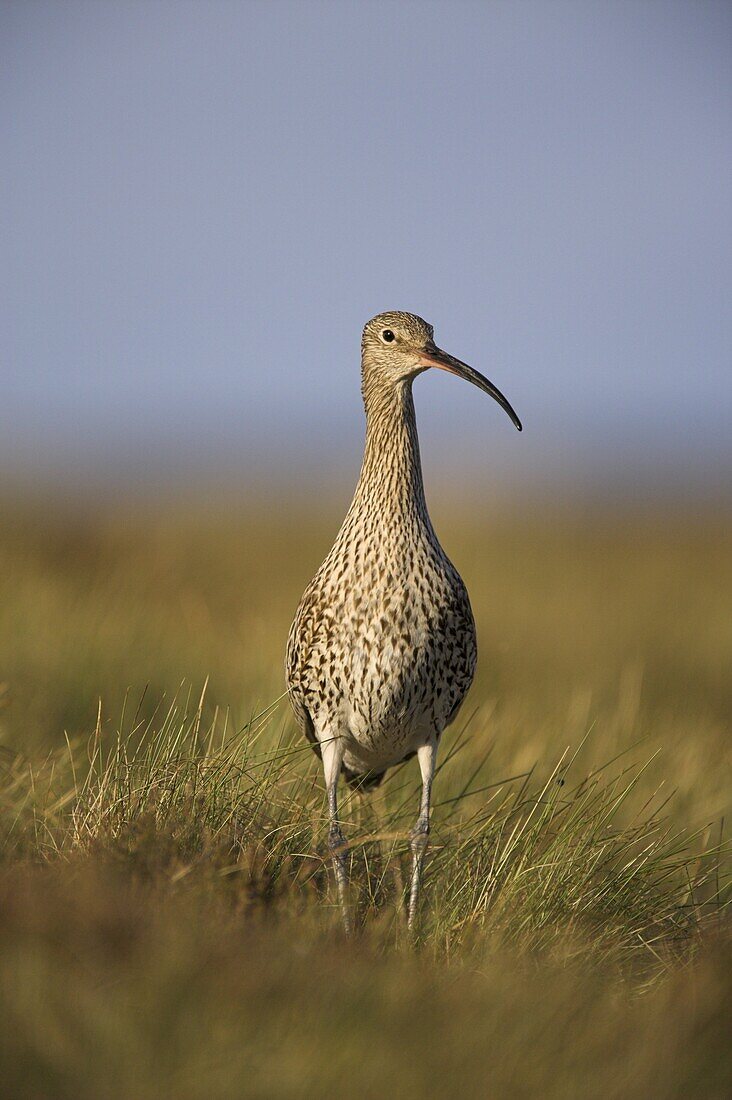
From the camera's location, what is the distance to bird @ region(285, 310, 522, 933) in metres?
5.22

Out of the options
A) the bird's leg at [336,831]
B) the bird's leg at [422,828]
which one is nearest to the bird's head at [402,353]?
the bird's leg at [422,828]

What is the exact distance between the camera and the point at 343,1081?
3053mm

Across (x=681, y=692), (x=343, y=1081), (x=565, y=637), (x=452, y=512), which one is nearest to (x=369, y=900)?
(x=343, y=1081)

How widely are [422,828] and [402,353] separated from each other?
214 cm

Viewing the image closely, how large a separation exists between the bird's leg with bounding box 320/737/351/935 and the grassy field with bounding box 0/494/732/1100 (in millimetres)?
75

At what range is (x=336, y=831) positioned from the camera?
482 cm

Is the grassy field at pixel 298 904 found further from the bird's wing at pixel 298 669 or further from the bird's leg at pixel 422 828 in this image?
the bird's wing at pixel 298 669

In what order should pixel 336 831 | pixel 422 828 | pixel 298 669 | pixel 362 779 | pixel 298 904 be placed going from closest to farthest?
pixel 298 904 → pixel 336 831 → pixel 422 828 → pixel 298 669 → pixel 362 779

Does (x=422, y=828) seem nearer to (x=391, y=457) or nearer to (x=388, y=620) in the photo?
(x=388, y=620)

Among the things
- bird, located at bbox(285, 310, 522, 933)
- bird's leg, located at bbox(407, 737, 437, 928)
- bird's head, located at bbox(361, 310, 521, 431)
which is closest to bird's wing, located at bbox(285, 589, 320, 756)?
bird, located at bbox(285, 310, 522, 933)

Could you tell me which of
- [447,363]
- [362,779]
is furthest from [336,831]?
[447,363]

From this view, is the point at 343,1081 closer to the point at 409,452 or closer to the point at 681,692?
the point at 409,452

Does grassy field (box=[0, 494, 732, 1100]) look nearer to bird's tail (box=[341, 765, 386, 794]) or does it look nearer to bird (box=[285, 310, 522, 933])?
bird's tail (box=[341, 765, 386, 794])

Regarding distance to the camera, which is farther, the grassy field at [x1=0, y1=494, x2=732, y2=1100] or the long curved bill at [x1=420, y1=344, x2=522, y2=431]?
the long curved bill at [x1=420, y1=344, x2=522, y2=431]
